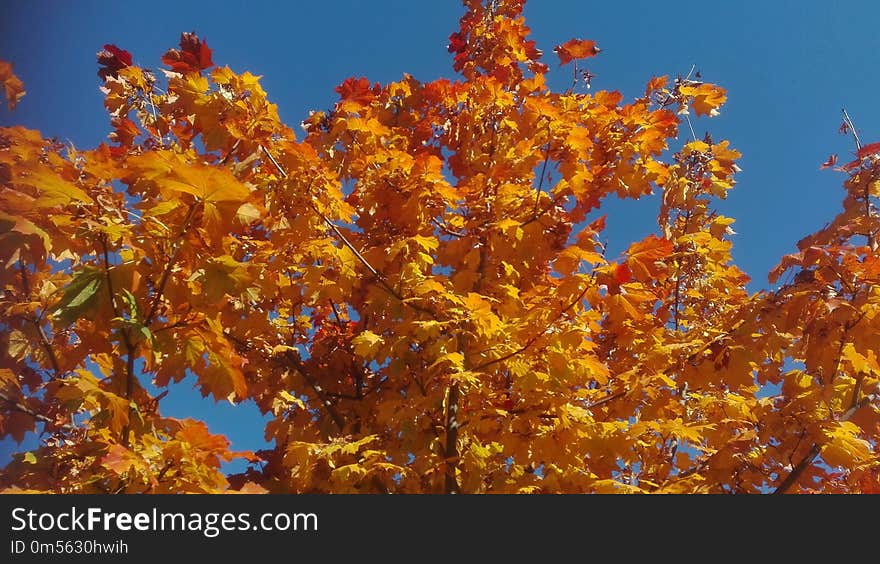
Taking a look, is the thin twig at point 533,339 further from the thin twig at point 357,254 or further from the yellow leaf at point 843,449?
the yellow leaf at point 843,449

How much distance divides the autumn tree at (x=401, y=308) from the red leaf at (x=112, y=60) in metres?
0.01

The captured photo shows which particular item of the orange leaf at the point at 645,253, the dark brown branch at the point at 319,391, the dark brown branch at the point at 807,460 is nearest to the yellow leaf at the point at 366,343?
the dark brown branch at the point at 319,391

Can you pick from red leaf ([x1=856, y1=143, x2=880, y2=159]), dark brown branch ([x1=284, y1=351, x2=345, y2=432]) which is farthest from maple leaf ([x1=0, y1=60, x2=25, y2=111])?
red leaf ([x1=856, y1=143, x2=880, y2=159])

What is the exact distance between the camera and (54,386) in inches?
140

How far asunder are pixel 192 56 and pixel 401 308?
185cm

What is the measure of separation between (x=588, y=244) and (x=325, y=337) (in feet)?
6.55

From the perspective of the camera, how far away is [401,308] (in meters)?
3.94

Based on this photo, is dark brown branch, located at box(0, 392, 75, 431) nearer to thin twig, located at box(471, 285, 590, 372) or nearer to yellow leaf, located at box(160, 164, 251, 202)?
yellow leaf, located at box(160, 164, 251, 202)

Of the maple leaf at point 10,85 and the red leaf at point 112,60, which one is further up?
the red leaf at point 112,60

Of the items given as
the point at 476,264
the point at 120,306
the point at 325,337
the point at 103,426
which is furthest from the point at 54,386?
the point at 476,264

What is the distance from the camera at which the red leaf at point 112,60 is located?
4074mm

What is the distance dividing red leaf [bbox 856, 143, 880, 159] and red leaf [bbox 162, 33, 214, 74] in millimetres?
3768

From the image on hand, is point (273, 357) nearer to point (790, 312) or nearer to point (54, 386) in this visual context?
point (54, 386)

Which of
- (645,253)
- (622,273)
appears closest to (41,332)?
(622,273)
